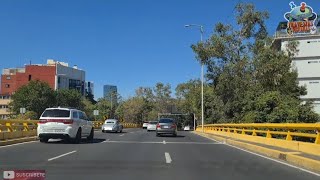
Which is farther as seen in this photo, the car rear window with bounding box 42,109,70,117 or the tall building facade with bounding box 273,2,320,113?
the tall building facade with bounding box 273,2,320,113

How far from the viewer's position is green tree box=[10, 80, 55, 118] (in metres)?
96.6

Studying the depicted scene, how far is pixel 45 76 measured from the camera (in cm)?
14138

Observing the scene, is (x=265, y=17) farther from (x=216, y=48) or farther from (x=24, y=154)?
(x=24, y=154)

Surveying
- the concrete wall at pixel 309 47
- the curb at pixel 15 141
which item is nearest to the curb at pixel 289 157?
the curb at pixel 15 141

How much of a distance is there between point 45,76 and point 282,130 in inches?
4775

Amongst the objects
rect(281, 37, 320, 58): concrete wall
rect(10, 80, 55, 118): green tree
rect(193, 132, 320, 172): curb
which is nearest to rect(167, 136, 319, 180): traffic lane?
rect(193, 132, 320, 172): curb

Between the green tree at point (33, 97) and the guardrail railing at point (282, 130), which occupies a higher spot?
the green tree at point (33, 97)

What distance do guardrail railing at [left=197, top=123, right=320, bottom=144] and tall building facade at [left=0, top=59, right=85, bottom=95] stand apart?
317ft

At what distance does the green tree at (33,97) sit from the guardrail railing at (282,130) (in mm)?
53554

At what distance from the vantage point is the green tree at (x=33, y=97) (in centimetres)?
9662

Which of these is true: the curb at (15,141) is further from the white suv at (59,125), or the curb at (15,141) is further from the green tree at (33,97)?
the green tree at (33,97)

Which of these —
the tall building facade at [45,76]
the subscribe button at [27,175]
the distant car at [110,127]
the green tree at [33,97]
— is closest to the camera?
the subscribe button at [27,175]

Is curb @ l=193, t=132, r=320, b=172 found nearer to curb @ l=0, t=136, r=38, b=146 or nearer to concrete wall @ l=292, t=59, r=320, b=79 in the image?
curb @ l=0, t=136, r=38, b=146

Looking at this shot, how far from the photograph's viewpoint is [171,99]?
150 m
